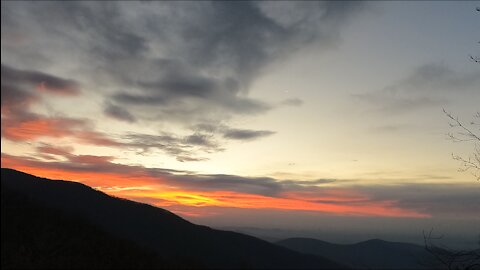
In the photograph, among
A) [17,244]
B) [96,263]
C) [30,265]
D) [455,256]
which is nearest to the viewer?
[455,256]

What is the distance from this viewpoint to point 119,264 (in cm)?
13912

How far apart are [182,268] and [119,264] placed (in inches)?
1508

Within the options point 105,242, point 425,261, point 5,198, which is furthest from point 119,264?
point 425,261

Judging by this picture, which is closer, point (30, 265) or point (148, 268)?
point (30, 265)

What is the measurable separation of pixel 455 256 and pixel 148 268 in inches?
5934

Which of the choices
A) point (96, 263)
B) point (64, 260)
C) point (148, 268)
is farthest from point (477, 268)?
point (148, 268)

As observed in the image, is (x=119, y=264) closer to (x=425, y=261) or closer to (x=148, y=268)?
(x=148, y=268)

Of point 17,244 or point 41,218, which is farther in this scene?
point 41,218

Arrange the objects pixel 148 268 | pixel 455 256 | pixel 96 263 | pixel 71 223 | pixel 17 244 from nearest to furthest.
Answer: pixel 455 256 → pixel 17 244 → pixel 96 263 → pixel 148 268 → pixel 71 223

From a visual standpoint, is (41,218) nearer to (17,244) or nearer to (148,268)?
(17,244)

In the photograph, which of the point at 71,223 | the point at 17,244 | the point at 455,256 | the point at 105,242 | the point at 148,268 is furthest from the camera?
the point at 71,223

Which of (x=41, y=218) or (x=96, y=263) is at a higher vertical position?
(x=41, y=218)

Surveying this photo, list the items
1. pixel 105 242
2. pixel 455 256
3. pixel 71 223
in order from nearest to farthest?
pixel 455 256 < pixel 105 242 < pixel 71 223

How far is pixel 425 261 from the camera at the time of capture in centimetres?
1027
